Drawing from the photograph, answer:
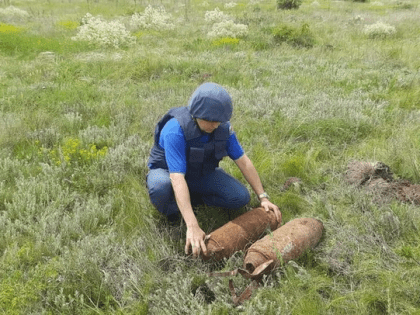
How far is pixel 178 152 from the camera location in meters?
2.74

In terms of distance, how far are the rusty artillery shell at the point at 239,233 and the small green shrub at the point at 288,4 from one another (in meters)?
17.5

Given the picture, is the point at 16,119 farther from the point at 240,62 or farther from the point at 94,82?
the point at 240,62

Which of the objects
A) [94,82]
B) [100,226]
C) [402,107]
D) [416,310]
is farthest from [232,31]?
[416,310]

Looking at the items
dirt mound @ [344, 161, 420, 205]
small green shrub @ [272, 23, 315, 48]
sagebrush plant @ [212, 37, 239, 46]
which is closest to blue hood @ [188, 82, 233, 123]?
dirt mound @ [344, 161, 420, 205]

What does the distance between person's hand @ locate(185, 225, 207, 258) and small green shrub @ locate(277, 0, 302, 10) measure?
17894mm

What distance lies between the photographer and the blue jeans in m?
2.99

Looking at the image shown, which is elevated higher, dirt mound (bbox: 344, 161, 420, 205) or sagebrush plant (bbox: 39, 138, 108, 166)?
sagebrush plant (bbox: 39, 138, 108, 166)

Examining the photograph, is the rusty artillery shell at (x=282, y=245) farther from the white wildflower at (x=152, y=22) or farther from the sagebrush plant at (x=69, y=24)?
the sagebrush plant at (x=69, y=24)

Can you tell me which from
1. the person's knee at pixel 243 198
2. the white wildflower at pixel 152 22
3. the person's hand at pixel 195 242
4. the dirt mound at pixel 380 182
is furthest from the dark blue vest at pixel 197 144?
the white wildflower at pixel 152 22

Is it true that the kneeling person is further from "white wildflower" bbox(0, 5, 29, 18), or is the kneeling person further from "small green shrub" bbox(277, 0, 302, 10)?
"small green shrub" bbox(277, 0, 302, 10)

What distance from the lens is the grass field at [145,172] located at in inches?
89.5

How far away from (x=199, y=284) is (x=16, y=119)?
4.00 m

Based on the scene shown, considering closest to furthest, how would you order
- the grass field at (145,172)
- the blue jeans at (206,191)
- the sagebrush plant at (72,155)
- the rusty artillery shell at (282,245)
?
the grass field at (145,172) → the rusty artillery shell at (282,245) → the blue jeans at (206,191) → the sagebrush plant at (72,155)

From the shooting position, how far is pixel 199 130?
109 inches
